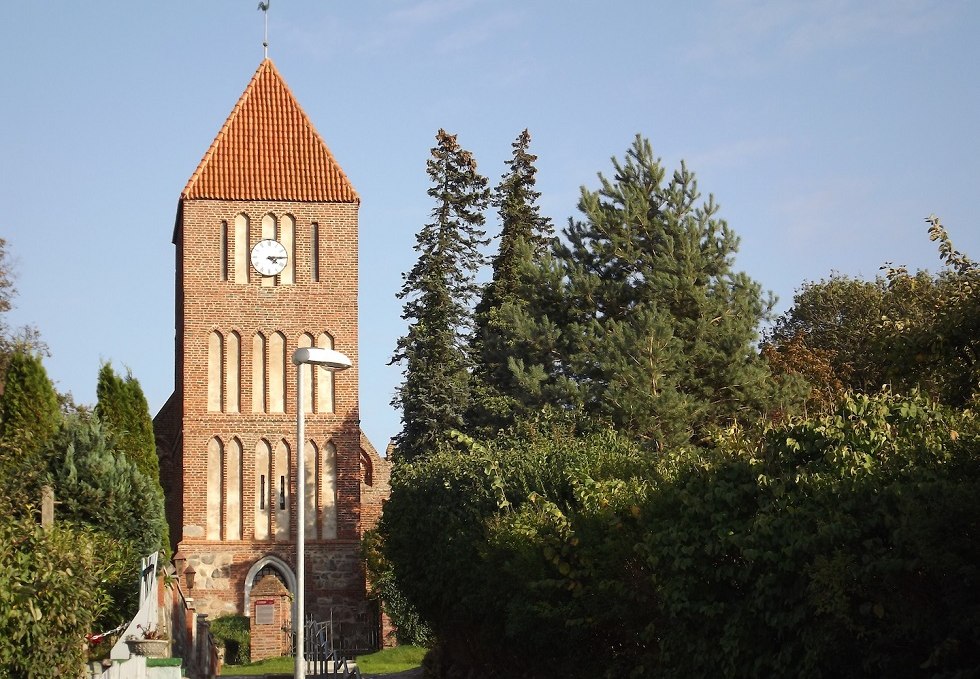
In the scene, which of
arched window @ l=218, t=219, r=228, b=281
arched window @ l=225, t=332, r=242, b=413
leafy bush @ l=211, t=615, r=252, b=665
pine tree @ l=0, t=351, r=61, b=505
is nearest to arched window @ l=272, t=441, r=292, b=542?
arched window @ l=225, t=332, r=242, b=413

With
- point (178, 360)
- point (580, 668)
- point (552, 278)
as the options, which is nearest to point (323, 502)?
point (178, 360)

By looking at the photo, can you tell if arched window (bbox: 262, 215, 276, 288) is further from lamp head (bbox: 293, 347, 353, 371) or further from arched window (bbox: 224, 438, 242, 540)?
lamp head (bbox: 293, 347, 353, 371)

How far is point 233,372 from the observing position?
1704 inches

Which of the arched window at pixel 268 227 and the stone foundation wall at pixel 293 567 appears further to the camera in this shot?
the arched window at pixel 268 227

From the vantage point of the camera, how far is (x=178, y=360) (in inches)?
1753

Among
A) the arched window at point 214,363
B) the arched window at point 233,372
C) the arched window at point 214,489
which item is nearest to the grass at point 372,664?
the arched window at point 214,489

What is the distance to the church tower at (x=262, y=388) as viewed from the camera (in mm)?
42719

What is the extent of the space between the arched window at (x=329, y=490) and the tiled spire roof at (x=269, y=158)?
8.00 metres

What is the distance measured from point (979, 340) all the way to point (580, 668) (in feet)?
30.3

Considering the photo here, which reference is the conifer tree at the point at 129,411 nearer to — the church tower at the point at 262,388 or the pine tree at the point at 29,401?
the pine tree at the point at 29,401

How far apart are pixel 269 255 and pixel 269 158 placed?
130 inches

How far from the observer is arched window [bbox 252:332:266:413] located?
43.2 m

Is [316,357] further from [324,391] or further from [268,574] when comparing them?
[268,574]

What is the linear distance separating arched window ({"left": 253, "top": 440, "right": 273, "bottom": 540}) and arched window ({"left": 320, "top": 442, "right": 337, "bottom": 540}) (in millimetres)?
1637
